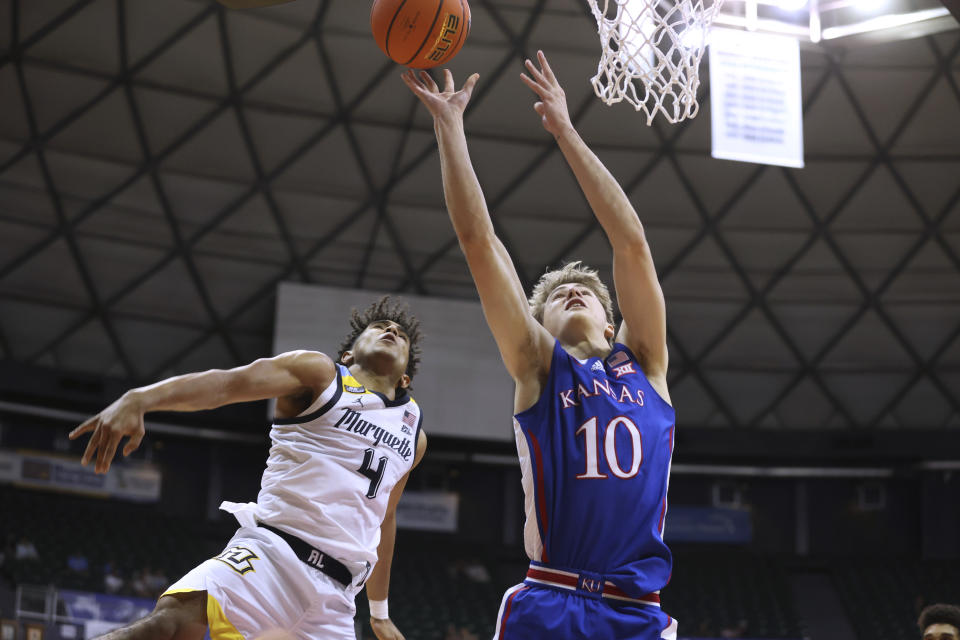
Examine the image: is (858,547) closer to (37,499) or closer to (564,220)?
(564,220)

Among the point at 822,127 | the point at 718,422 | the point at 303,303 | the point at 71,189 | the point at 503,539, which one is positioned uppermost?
the point at 822,127

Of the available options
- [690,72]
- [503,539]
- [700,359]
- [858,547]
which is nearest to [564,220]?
[700,359]

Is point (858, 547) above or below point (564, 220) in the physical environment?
below

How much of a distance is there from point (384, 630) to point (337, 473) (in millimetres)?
1256

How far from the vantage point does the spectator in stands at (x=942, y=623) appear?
5.90 meters

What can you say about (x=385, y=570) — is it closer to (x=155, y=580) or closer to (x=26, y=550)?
(x=155, y=580)

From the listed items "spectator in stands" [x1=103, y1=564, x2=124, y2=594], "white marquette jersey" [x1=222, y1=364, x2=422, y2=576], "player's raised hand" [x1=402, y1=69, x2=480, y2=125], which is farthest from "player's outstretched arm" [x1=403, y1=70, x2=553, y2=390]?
"spectator in stands" [x1=103, y1=564, x2=124, y2=594]

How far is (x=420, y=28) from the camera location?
5555mm

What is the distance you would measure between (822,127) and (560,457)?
55.5ft

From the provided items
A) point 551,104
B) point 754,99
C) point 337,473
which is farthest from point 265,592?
point 754,99

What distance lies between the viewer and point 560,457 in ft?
10.1

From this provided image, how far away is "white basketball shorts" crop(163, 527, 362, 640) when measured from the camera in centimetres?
434

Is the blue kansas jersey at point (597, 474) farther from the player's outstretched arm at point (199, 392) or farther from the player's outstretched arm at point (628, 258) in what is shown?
the player's outstretched arm at point (199, 392)

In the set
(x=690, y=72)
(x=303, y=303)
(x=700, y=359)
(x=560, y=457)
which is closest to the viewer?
(x=560, y=457)
